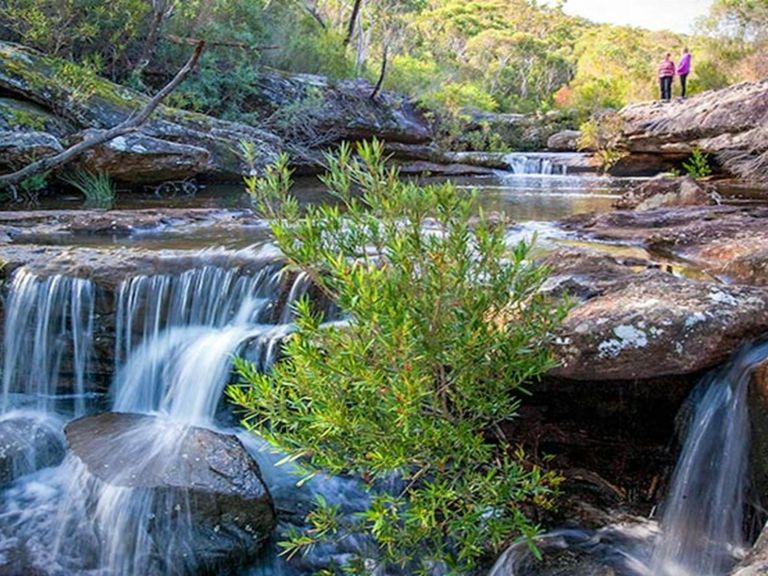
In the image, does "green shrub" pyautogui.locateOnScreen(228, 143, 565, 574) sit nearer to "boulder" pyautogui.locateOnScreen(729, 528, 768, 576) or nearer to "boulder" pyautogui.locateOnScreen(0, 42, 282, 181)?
"boulder" pyautogui.locateOnScreen(729, 528, 768, 576)

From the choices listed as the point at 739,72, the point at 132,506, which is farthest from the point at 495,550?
the point at 739,72

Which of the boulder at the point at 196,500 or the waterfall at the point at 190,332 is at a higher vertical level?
the waterfall at the point at 190,332

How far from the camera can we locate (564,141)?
91.1 feet

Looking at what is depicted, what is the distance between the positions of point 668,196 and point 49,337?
918cm

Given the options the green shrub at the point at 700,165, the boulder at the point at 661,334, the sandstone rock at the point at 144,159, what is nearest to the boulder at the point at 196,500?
the boulder at the point at 661,334

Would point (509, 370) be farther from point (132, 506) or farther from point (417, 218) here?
point (132, 506)

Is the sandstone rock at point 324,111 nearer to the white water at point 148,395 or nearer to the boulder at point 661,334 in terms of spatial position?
the white water at point 148,395

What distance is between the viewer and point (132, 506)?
4.08m

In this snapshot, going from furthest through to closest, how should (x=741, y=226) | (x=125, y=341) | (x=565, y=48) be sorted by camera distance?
(x=565, y=48)
(x=741, y=226)
(x=125, y=341)

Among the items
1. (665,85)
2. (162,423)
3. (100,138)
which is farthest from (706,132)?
(162,423)

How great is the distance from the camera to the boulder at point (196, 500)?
157 inches

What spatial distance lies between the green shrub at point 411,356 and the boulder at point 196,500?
107cm

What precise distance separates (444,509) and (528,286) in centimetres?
107

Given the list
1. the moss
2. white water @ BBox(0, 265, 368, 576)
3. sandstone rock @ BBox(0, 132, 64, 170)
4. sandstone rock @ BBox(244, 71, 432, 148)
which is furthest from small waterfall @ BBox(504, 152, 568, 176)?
white water @ BBox(0, 265, 368, 576)
